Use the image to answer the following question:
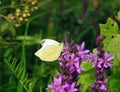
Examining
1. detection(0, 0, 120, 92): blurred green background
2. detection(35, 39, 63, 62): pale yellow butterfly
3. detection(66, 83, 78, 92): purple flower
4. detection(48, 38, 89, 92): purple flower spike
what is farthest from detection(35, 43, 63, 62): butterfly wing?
detection(0, 0, 120, 92): blurred green background

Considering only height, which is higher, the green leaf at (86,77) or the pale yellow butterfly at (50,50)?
the pale yellow butterfly at (50,50)

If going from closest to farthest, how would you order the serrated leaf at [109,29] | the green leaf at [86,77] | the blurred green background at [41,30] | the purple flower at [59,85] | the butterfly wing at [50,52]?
1. the purple flower at [59,85]
2. the green leaf at [86,77]
3. the butterfly wing at [50,52]
4. the serrated leaf at [109,29]
5. the blurred green background at [41,30]

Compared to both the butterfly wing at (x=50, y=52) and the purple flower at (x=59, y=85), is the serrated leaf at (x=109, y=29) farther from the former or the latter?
the purple flower at (x=59, y=85)

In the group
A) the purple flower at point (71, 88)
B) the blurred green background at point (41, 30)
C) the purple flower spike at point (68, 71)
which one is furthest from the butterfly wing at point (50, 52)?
the blurred green background at point (41, 30)

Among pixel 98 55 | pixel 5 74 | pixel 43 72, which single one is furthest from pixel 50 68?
pixel 98 55

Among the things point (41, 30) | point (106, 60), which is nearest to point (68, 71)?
point (106, 60)

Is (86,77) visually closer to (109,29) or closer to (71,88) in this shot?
(71,88)

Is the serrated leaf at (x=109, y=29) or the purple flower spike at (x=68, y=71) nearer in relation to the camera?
the purple flower spike at (x=68, y=71)
